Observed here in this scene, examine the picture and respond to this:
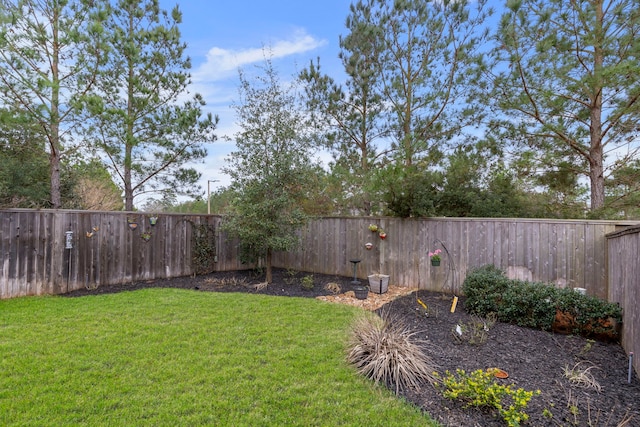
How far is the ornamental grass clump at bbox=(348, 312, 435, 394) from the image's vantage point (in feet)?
8.62

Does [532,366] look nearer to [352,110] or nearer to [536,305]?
[536,305]

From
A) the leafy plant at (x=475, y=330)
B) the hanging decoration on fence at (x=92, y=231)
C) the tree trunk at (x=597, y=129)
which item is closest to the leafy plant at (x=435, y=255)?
the leafy plant at (x=475, y=330)

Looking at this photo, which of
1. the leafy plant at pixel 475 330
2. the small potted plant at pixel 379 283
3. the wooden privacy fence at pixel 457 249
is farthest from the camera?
the small potted plant at pixel 379 283

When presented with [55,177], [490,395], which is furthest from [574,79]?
[55,177]

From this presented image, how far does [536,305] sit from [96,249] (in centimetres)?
742

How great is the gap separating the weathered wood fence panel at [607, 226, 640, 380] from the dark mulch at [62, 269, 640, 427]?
0.77ft

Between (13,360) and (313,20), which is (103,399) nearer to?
(13,360)

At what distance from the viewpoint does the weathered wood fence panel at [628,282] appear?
114 inches

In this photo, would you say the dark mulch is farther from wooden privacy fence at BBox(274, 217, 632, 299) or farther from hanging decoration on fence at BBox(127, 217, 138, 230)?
hanging decoration on fence at BBox(127, 217, 138, 230)

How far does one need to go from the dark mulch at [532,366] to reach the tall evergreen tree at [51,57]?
6.81m

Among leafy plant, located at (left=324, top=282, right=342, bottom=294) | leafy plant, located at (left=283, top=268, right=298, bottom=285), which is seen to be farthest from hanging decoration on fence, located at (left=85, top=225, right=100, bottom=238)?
leafy plant, located at (left=324, top=282, right=342, bottom=294)

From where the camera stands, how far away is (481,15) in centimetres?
620

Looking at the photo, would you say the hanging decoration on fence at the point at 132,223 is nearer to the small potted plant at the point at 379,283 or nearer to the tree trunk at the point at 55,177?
the tree trunk at the point at 55,177

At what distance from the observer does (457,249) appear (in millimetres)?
5848
